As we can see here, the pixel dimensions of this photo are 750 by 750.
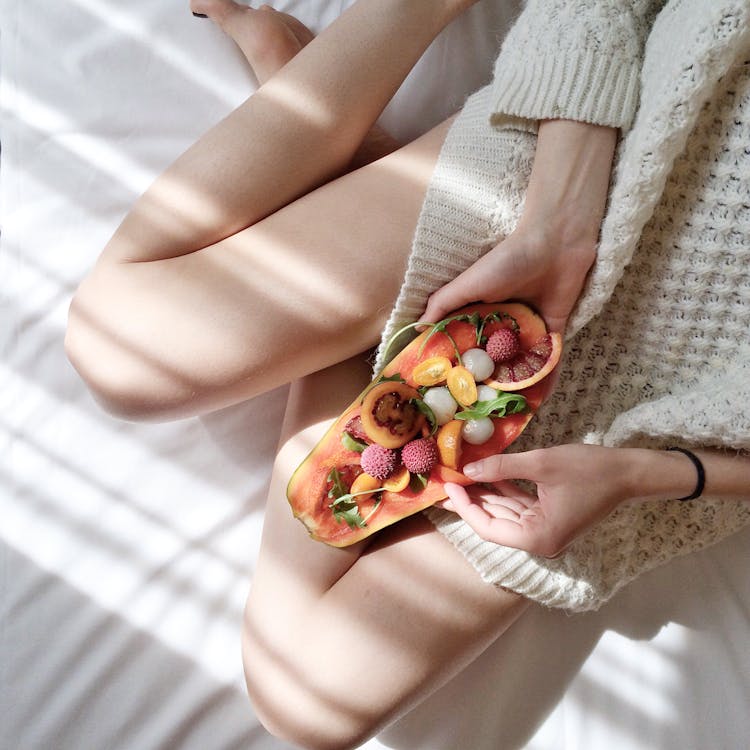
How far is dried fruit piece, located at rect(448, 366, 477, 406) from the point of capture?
2.63ft

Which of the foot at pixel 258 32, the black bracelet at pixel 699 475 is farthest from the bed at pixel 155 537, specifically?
the black bracelet at pixel 699 475

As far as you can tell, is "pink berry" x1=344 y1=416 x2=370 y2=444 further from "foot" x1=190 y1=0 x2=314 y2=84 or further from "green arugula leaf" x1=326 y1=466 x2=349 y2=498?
"foot" x1=190 y1=0 x2=314 y2=84

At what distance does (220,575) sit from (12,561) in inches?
10.1

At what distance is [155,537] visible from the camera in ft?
3.22

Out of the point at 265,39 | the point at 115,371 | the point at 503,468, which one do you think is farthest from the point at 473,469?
the point at 265,39

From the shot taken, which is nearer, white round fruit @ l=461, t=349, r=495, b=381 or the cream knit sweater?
the cream knit sweater

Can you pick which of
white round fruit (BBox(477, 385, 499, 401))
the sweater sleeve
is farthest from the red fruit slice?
the sweater sleeve

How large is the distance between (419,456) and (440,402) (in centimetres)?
6

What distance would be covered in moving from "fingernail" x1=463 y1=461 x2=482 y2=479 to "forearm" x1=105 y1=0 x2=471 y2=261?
36 centimetres

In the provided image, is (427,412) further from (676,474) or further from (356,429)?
(676,474)

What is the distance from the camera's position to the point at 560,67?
30.1 inches

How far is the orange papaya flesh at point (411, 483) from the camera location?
2.68 feet

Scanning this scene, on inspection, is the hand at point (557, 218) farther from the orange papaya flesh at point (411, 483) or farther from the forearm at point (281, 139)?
the forearm at point (281, 139)

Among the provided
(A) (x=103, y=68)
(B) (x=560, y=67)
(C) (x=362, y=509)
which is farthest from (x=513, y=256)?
(A) (x=103, y=68)
